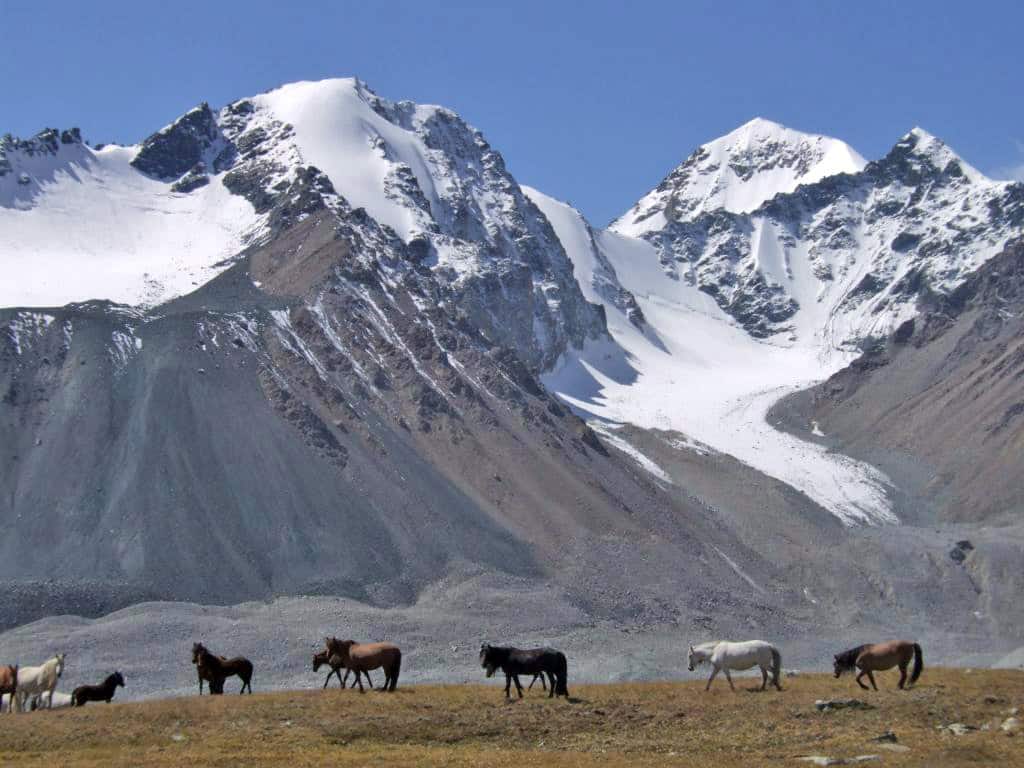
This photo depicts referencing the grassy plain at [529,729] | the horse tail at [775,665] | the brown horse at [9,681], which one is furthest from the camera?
the brown horse at [9,681]

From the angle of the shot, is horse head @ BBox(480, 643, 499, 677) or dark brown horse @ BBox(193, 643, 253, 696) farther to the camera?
dark brown horse @ BBox(193, 643, 253, 696)

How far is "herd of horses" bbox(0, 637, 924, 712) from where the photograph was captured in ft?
132

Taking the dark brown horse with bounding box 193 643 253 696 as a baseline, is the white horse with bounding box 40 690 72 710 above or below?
below

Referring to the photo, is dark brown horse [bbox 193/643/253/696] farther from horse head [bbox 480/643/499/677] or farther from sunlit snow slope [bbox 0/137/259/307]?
sunlit snow slope [bbox 0/137/259/307]

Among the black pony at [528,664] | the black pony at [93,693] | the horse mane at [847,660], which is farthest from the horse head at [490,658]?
the black pony at [93,693]

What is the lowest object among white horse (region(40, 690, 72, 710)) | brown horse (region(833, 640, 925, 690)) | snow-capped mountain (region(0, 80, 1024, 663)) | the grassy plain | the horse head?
the grassy plain

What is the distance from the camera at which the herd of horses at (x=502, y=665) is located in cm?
4038

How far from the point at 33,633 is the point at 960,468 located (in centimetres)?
12876

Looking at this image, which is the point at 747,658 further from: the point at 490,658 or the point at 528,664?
the point at 490,658

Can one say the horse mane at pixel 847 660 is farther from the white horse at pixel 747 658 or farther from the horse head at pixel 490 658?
the horse head at pixel 490 658

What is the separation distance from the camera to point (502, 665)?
133 ft

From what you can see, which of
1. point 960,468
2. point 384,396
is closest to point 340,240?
point 384,396

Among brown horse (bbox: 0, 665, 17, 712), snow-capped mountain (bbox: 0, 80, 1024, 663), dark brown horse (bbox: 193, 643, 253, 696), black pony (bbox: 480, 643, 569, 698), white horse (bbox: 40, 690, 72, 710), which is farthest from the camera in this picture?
snow-capped mountain (bbox: 0, 80, 1024, 663)

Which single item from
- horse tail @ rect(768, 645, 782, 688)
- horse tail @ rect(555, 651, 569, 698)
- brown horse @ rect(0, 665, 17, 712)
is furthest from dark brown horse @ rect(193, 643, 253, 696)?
horse tail @ rect(768, 645, 782, 688)
